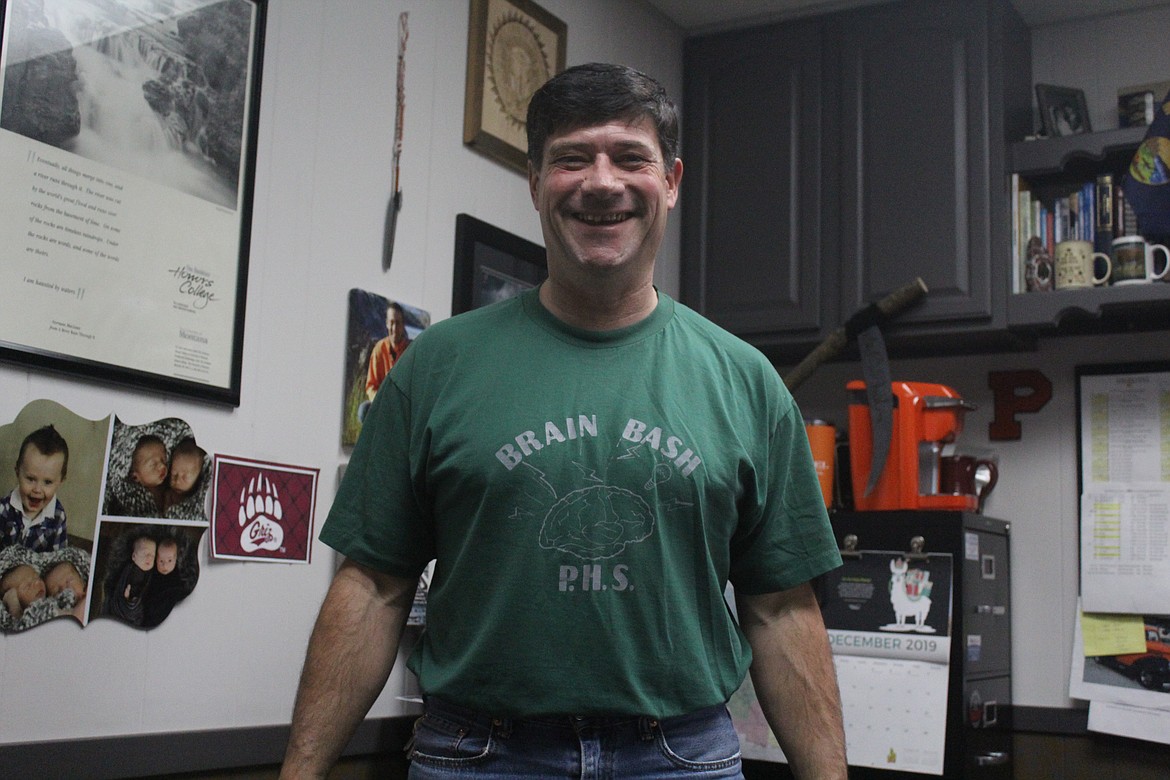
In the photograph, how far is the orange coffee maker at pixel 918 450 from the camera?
8.41 ft

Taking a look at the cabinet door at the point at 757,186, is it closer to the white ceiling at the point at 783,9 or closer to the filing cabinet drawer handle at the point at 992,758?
the white ceiling at the point at 783,9

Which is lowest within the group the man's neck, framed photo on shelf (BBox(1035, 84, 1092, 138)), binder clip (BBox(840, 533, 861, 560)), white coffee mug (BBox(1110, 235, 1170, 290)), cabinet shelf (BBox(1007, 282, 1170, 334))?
binder clip (BBox(840, 533, 861, 560))

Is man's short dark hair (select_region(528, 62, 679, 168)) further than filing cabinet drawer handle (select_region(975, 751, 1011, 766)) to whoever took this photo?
No

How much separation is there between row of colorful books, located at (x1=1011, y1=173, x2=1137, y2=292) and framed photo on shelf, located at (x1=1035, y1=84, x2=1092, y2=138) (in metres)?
0.14

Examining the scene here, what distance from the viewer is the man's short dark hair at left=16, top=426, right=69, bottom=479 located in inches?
61.9

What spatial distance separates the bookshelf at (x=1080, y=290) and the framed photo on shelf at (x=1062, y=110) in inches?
3.8

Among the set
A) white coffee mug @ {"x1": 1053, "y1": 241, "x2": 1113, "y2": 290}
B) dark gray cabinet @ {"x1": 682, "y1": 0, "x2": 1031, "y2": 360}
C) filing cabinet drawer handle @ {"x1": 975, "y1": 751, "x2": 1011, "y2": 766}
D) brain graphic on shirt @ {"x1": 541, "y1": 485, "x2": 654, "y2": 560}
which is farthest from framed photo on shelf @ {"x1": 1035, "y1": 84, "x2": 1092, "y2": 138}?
brain graphic on shirt @ {"x1": 541, "y1": 485, "x2": 654, "y2": 560}

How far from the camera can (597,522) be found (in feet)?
3.69

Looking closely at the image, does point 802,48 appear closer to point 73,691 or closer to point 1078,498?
point 1078,498

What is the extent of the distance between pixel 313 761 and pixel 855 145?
2.14m

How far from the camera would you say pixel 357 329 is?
2141 millimetres

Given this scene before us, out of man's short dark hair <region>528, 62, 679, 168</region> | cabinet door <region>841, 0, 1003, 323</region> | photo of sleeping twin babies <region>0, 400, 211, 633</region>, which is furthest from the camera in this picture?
cabinet door <region>841, 0, 1003, 323</region>

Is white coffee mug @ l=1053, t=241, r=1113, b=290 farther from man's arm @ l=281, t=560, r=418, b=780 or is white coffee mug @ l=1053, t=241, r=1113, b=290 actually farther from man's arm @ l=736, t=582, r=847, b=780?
man's arm @ l=281, t=560, r=418, b=780

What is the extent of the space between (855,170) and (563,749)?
2.05m
